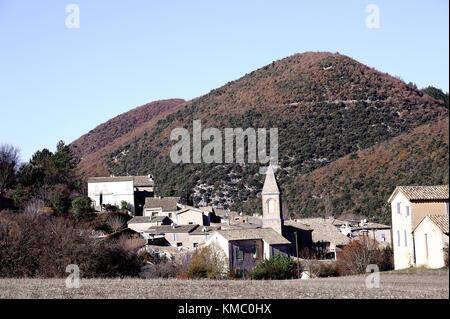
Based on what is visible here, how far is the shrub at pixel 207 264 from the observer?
45.2 metres

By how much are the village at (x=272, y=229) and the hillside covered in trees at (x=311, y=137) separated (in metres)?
5.76

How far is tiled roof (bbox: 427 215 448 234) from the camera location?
3990 cm

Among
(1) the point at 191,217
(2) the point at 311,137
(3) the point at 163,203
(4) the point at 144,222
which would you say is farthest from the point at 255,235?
(2) the point at 311,137

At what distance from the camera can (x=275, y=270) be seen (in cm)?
4044

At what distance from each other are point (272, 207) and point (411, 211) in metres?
25.6

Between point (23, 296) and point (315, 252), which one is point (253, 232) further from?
point (23, 296)

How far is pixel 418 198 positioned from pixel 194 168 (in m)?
63.9

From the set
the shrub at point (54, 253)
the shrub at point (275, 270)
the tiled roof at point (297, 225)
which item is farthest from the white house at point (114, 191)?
the shrub at point (275, 270)

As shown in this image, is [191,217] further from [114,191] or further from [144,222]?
[114,191]

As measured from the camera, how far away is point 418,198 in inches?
1768

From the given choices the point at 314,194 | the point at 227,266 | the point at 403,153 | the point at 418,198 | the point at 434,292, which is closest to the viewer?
the point at 434,292

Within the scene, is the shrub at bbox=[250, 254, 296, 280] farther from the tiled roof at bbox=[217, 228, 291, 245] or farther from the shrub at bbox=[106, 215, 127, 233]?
the shrub at bbox=[106, 215, 127, 233]

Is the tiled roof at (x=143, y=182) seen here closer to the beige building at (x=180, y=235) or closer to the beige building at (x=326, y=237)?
the beige building at (x=180, y=235)
